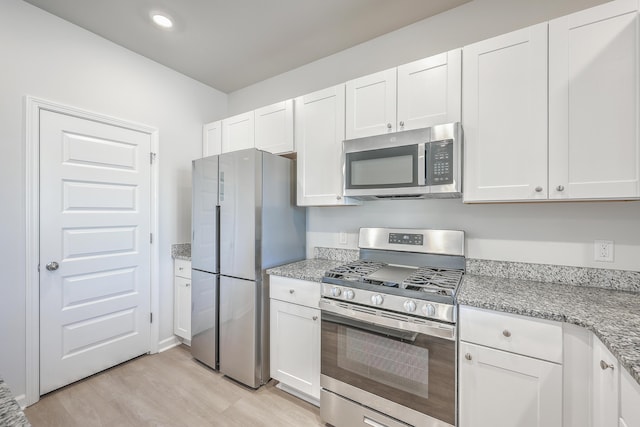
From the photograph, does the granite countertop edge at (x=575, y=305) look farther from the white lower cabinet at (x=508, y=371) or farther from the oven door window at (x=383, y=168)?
the oven door window at (x=383, y=168)

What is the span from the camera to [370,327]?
1.61m

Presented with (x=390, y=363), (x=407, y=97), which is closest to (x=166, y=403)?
(x=390, y=363)

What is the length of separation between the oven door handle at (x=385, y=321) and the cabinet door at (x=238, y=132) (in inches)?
68.0

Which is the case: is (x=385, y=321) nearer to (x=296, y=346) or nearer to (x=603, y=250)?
(x=296, y=346)

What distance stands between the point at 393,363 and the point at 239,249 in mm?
1358

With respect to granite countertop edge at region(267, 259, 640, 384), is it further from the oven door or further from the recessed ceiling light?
the recessed ceiling light

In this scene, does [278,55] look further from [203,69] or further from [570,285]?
[570,285]

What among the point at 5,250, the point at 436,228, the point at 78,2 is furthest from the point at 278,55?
the point at 5,250

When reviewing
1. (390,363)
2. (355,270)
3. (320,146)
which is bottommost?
(390,363)

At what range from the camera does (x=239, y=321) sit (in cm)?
220

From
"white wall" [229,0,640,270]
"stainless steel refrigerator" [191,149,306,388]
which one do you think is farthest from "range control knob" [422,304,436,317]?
"stainless steel refrigerator" [191,149,306,388]

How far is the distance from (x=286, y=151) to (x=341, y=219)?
78 centimetres

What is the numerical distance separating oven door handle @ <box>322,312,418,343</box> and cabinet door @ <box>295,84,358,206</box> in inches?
33.1

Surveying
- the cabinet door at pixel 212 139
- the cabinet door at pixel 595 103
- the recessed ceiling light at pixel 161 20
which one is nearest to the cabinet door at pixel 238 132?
the cabinet door at pixel 212 139
